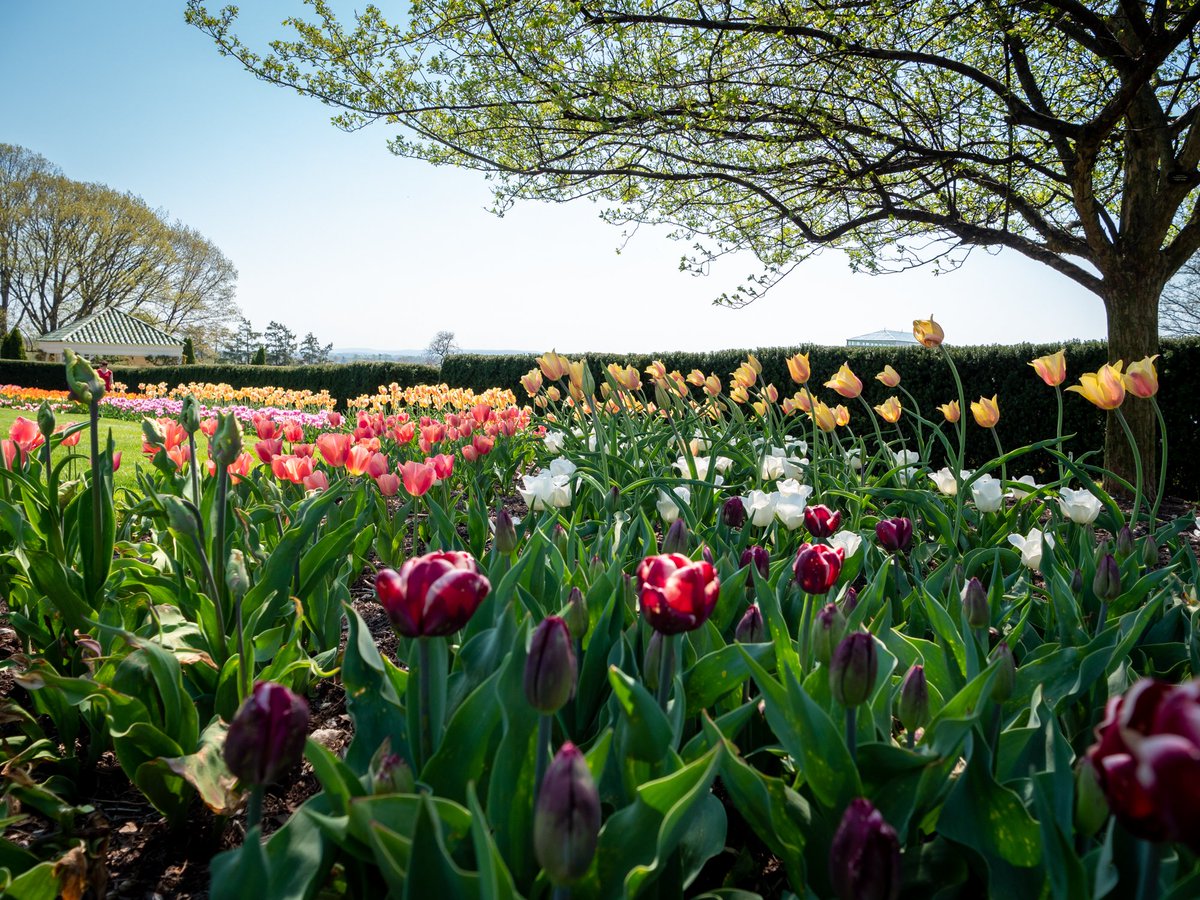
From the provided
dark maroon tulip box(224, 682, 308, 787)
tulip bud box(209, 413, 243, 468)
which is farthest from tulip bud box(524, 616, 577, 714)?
tulip bud box(209, 413, 243, 468)

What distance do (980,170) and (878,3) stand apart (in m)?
2.24

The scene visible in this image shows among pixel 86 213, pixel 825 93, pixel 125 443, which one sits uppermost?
pixel 86 213

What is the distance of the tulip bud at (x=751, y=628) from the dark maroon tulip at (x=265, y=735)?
0.74 metres

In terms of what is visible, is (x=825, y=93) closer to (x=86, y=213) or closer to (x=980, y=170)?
(x=980, y=170)

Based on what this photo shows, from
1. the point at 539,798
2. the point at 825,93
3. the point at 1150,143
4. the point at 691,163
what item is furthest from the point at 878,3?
the point at 539,798

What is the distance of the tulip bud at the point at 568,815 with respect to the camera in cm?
68

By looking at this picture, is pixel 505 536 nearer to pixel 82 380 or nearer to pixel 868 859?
pixel 82 380

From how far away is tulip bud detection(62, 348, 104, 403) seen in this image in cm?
169

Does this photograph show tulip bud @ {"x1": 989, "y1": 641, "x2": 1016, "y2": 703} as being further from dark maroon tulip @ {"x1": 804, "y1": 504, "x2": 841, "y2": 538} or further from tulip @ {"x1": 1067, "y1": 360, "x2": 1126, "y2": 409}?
tulip @ {"x1": 1067, "y1": 360, "x2": 1126, "y2": 409}

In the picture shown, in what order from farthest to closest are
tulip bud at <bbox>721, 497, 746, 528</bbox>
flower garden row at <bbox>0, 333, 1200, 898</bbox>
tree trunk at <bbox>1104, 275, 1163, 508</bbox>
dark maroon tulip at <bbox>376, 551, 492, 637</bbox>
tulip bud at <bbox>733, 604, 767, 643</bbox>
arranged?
tree trunk at <bbox>1104, 275, 1163, 508</bbox>
tulip bud at <bbox>721, 497, 746, 528</bbox>
tulip bud at <bbox>733, 604, 767, 643</bbox>
dark maroon tulip at <bbox>376, 551, 492, 637</bbox>
flower garden row at <bbox>0, 333, 1200, 898</bbox>

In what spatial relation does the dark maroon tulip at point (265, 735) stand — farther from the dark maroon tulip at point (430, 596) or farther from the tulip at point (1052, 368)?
the tulip at point (1052, 368)

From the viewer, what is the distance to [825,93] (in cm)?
677

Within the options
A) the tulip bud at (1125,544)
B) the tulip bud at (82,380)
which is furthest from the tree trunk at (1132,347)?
the tulip bud at (82,380)

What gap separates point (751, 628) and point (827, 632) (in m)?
0.17
